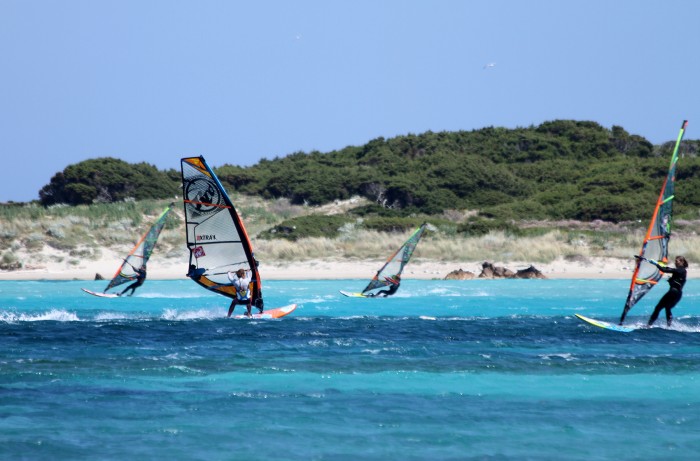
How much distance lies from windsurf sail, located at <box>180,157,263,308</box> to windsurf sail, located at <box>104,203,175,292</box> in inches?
219

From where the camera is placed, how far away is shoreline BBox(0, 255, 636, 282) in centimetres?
3103

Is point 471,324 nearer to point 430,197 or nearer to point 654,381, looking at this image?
point 654,381

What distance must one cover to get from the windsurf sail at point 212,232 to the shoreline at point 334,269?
12.5m

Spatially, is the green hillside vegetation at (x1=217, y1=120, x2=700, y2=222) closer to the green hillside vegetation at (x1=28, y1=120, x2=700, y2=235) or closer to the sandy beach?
the green hillside vegetation at (x1=28, y1=120, x2=700, y2=235)

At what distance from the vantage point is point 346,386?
11.3m

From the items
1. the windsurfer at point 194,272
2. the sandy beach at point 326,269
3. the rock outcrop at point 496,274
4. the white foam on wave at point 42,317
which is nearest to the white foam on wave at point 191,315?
the windsurfer at point 194,272

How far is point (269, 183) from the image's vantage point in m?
52.2

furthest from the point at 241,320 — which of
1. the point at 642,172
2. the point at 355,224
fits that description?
the point at 642,172

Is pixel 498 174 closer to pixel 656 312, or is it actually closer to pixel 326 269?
pixel 326 269

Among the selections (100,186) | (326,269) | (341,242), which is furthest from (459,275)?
(100,186)

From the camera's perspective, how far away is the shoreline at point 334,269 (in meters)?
31.0

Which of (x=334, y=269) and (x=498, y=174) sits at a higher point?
(x=498, y=174)

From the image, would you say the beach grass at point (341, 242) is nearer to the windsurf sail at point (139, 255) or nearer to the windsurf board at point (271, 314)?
the windsurf sail at point (139, 255)

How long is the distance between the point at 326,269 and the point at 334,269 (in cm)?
27
